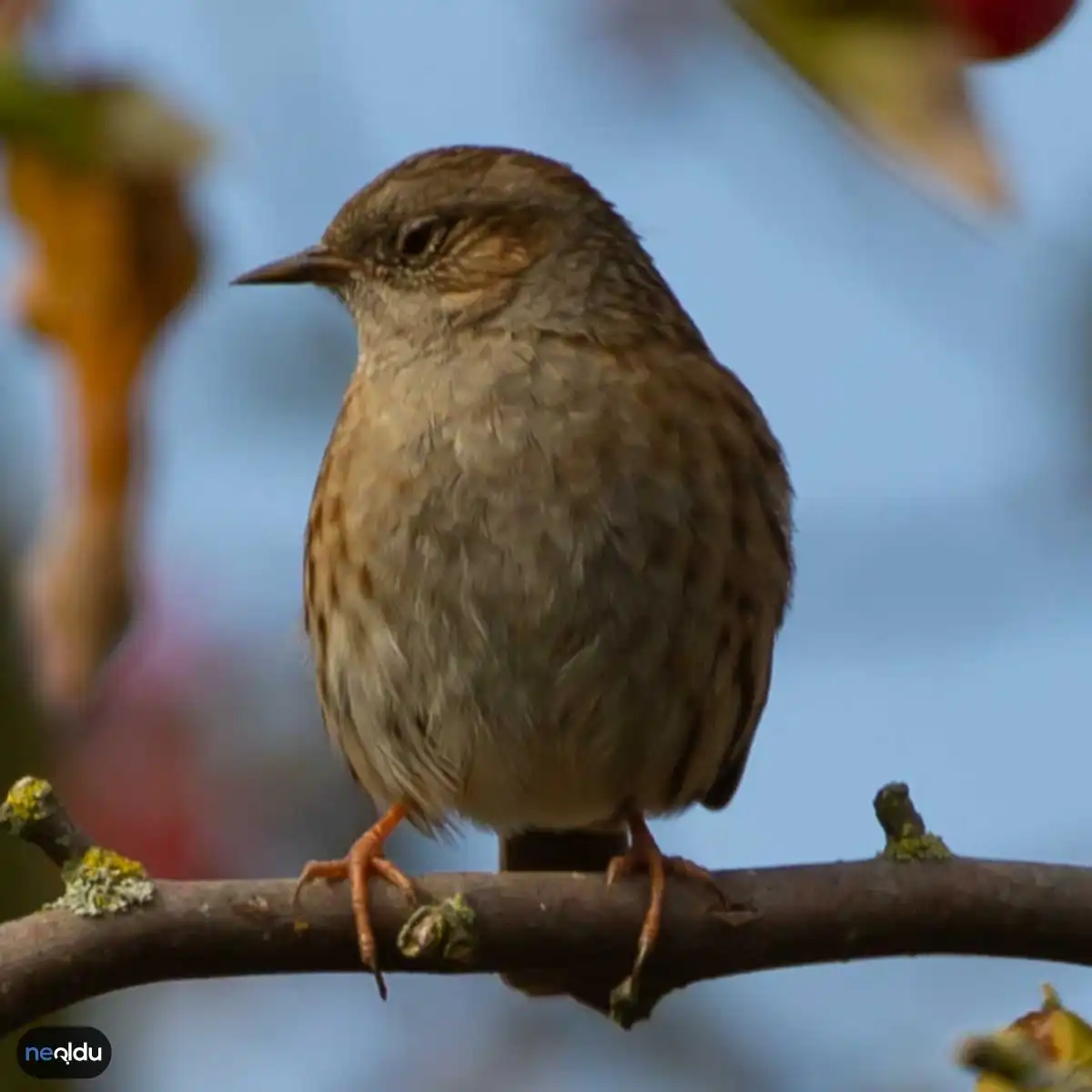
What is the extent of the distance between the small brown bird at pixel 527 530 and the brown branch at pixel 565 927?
311mm

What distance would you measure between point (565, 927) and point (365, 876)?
0.30 metres

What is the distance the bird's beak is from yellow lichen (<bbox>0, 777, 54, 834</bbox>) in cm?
181

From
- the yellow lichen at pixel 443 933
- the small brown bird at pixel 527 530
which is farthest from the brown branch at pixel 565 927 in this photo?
the small brown bird at pixel 527 530

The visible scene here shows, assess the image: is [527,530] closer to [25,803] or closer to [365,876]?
[365,876]

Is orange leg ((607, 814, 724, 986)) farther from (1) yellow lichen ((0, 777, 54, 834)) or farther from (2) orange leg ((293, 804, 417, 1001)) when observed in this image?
(1) yellow lichen ((0, 777, 54, 834))

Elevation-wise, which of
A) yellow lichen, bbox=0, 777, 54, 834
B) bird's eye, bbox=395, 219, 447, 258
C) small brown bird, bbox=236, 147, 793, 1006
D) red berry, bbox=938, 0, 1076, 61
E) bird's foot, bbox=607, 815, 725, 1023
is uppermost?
bird's eye, bbox=395, 219, 447, 258

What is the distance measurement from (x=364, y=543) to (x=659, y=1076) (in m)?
1.57

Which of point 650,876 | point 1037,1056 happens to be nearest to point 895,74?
point 1037,1056

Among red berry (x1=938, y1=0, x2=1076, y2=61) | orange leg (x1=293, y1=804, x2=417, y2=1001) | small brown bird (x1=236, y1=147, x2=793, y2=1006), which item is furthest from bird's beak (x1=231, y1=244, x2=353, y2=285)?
red berry (x1=938, y1=0, x2=1076, y2=61)

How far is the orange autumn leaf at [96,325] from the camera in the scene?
168 centimetres

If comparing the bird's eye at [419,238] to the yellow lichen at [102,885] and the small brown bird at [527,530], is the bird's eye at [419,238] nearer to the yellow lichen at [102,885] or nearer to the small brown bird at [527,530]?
the small brown bird at [527,530]

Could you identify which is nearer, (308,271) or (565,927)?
(565,927)

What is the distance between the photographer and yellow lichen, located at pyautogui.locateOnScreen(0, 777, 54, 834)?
91.8 inches

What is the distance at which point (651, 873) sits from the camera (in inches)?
125
